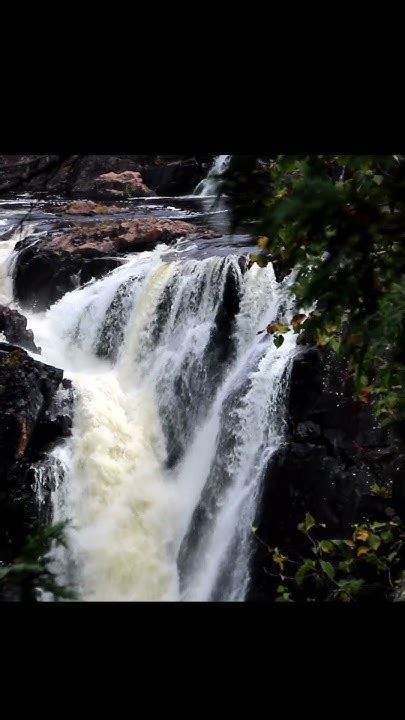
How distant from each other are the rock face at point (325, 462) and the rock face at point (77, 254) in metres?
4.39

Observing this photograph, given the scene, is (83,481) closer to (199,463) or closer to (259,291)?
(199,463)

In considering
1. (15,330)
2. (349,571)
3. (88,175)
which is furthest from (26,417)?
(88,175)

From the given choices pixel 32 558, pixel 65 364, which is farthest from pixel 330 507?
pixel 65 364

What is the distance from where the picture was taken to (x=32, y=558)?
1.44 meters

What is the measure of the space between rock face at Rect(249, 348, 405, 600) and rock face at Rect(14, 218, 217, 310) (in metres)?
4.39

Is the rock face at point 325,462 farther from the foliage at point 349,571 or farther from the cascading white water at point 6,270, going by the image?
the cascading white water at point 6,270

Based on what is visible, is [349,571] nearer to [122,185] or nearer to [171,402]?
[171,402]

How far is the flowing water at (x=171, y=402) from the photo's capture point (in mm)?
3932

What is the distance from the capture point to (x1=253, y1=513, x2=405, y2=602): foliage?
2143 millimetres

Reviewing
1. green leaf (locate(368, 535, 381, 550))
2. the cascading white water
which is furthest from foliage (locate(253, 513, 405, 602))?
the cascading white water

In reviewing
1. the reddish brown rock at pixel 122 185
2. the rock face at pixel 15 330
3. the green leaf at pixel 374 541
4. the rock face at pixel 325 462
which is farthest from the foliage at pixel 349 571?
the reddish brown rock at pixel 122 185

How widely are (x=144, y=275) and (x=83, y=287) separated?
1.36 m

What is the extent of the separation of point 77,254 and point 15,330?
2.21 metres

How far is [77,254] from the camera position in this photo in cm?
940
